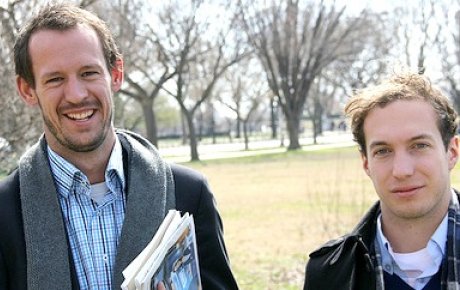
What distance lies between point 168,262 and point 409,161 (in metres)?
0.93

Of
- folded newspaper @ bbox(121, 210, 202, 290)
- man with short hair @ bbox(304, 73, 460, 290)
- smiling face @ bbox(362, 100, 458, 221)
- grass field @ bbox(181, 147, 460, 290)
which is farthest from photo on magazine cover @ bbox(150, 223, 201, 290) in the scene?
grass field @ bbox(181, 147, 460, 290)

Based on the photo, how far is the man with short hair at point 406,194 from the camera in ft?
7.63

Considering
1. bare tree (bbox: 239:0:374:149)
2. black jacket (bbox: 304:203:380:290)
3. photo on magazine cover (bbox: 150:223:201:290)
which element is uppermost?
bare tree (bbox: 239:0:374:149)

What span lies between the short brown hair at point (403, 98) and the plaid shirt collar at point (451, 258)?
0.26 m

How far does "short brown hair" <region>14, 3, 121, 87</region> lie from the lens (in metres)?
2.41

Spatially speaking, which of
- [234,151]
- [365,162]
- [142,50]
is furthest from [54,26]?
[234,151]

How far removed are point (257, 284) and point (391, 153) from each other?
5081 millimetres

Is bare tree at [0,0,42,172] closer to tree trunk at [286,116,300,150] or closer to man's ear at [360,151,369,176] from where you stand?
man's ear at [360,151,369,176]

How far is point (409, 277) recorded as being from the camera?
2326mm

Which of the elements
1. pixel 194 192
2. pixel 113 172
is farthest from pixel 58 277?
pixel 194 192

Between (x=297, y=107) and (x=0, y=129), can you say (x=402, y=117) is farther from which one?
(x=297, y=107)

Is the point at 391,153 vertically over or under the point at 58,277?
over

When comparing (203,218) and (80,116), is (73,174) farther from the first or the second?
(203,218)

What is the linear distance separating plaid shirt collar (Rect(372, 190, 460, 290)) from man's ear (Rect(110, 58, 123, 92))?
1.19 metres
